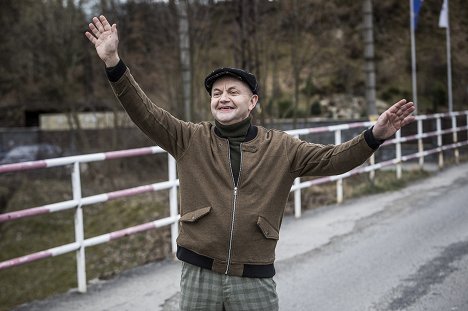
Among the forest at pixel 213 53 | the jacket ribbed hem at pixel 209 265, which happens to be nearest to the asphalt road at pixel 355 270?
the jacket ribbed hem at pixel 209 265

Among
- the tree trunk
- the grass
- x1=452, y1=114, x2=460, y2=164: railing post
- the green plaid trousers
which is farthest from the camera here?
x1=452, y1=114, x2=460, y2=164: railing post

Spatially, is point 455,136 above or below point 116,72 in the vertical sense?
below

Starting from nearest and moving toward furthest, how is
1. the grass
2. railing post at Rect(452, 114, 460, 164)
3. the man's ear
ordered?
the man's ear, the grass, railing post at Rect(452, 114, 460, 164)

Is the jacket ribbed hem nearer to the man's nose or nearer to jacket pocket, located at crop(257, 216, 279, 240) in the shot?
jacket pocket, located at crop(257, 216, 279, 240)

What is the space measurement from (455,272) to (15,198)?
17.3 m

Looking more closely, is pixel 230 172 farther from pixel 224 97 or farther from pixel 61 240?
pixel 61 240

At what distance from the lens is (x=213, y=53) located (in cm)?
2428

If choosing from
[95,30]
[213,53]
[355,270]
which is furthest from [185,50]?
[95,30]

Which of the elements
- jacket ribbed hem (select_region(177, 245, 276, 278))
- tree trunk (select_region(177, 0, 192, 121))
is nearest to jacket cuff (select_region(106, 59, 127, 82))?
jacket ribbed hem (select_region(177, 245, 276, 278))

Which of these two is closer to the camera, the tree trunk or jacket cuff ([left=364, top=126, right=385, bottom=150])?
jacket cuff ([left=364, top=126, right=385, bottom=150])

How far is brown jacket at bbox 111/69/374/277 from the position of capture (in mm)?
3080

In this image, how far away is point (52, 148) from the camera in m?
25.8

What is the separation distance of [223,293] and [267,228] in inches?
14.3

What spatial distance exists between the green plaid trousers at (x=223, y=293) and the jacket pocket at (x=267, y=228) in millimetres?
210
